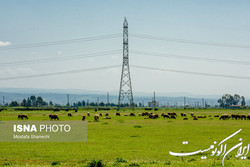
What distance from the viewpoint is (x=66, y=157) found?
945 inches

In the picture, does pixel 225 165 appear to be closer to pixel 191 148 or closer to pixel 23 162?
pixel 191 148

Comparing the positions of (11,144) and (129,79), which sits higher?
(129,79)

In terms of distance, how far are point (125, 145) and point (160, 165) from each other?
11.4 metres

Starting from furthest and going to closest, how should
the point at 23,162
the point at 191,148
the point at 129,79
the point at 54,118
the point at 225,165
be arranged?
the point at 129,79 < the point at 54,118 < the point at 191,148 < the point at 23,162 < the point at 225,165

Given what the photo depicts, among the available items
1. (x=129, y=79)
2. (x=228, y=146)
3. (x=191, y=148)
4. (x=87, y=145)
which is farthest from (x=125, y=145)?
(x=129, y=79)

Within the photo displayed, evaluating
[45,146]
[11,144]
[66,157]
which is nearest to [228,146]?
[66,157]

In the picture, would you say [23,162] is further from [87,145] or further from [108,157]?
[87,145]

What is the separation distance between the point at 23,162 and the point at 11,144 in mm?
11245

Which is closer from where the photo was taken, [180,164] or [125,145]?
[180,164]

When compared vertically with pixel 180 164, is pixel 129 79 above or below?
above

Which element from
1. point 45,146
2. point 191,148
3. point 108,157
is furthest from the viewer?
point 45,146

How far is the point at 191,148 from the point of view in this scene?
28422mm

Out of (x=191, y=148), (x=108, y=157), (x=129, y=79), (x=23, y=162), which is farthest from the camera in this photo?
(x=129, y=79)

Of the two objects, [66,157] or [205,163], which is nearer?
[205,163]
